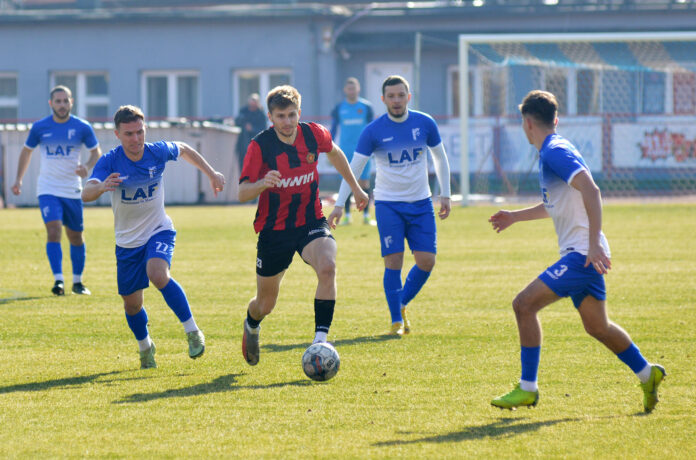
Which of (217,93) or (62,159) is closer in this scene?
(62,159)

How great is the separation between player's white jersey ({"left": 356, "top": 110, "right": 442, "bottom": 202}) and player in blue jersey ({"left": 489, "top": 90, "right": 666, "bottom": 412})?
115 inches

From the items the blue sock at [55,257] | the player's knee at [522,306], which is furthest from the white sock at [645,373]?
the blue sock at [55,257]

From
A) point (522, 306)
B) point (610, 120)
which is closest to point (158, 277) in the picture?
point (522, 306)

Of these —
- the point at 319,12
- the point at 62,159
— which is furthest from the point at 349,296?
the point at 319,12

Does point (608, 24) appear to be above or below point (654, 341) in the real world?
above

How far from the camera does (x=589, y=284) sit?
5.73m

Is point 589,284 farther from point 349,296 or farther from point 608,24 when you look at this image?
point 608,24

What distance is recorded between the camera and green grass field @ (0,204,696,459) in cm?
521

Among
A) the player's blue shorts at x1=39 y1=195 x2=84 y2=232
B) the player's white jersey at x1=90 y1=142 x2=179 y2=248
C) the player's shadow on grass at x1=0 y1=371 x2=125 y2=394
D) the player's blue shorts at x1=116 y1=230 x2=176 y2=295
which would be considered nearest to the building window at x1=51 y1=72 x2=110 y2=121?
the player's blue shorts at x1=39 y1=195 x2=84 y2=232

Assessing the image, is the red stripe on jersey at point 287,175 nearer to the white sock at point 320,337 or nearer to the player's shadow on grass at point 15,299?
the white sock at point 320,337

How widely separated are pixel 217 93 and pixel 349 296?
2224cm

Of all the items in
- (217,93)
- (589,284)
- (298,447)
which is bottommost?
(298,447)

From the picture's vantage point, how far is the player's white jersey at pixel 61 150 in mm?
11453

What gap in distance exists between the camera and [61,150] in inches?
457
